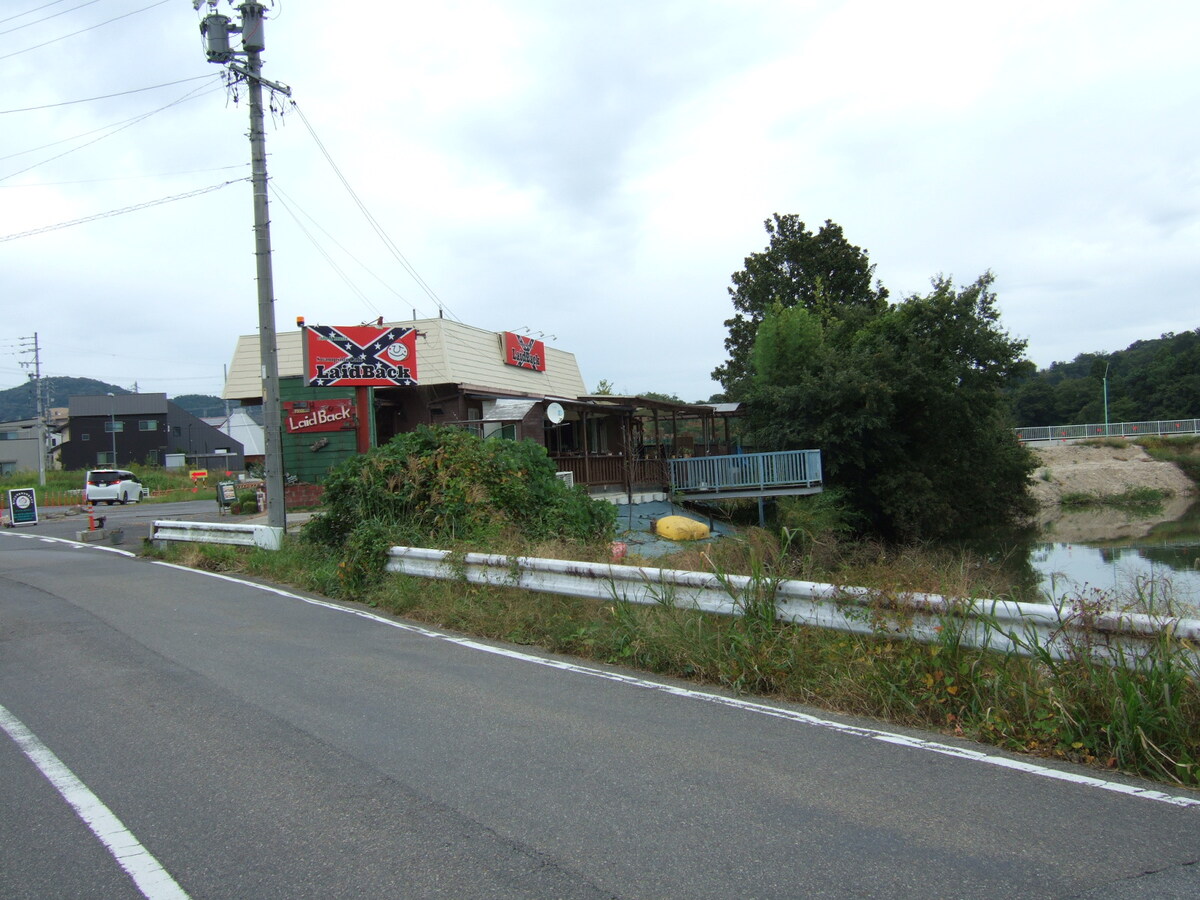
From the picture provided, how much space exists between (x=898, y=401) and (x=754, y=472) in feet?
26.9

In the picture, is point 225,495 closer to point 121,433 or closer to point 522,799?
point 522,799

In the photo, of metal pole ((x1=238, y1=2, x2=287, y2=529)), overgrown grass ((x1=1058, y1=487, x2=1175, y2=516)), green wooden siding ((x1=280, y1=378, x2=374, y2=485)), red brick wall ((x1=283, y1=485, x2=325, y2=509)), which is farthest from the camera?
overgrown grass ((x1=1058, y1=487, x2=1175, y2=516))

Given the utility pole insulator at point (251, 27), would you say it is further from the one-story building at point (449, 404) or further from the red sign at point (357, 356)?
the one-story building at point (449, 404)

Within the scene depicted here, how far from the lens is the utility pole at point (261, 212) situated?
1599 centimetres

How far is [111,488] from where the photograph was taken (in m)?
43.2

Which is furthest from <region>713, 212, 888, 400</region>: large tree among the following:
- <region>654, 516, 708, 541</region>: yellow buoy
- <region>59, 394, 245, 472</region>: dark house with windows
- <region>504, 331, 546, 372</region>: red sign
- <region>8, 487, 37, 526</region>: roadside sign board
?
<region>59, 394, 245, 472</region>: dark house with windows

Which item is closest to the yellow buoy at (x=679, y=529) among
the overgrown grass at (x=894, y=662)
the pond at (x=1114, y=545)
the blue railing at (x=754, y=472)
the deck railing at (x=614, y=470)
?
the deck railing at (x=614, y=470)

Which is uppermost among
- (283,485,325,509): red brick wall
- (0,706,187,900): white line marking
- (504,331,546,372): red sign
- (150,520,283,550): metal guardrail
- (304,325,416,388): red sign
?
(504,331,546,372): red sign

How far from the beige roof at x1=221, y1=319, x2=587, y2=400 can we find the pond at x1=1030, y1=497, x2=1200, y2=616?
16.7m

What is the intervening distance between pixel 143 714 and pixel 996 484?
40404 mm

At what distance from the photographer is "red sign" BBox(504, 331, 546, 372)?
3000 cm

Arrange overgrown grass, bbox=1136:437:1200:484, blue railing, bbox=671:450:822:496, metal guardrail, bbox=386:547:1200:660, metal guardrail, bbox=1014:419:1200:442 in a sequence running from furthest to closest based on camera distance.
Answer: metal guardrail, bbox=1014:419:1200:442 → overgrown grass, bbox=1136:437:1200:484 → blue railing, bbox=671:450:822:496 → metal guardrail, bbox=386:547:1200:660

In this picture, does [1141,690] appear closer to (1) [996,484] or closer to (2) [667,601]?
(2) [667,601]

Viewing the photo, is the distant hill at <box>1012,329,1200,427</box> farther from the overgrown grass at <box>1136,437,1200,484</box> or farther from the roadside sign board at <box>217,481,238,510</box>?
the roadside sign board at <box>217,481,238,510</box>
